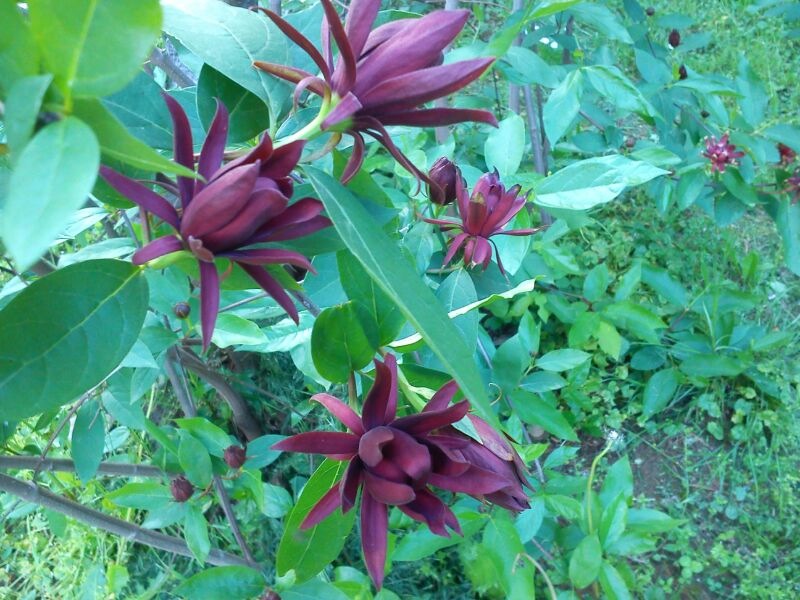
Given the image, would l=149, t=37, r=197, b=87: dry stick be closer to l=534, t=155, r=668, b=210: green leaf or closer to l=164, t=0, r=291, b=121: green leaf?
l=164, t=0, r=291, b=121: green leaf

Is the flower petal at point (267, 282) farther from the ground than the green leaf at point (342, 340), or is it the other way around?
the flower petal at point (267, 282)

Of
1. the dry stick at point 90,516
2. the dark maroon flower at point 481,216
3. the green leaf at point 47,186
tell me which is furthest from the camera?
the dry stick at point 90,516

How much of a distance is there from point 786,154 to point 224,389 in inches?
59.7

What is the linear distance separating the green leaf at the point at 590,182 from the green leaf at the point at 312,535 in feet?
1.57

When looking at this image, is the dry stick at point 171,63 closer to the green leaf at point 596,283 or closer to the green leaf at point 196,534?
the green leaf at point 196,534

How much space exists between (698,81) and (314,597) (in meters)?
1.32

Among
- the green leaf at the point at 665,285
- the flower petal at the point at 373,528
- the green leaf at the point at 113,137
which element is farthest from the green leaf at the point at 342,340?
the green leaf at the point at 665,285

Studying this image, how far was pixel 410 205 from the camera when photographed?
3.29 feet

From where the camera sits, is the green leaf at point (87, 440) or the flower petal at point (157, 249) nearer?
the flower petal at point (157, 249)

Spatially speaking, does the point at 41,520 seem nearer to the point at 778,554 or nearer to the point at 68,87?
the point at 68,87

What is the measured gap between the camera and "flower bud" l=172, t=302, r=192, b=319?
87 centimetres

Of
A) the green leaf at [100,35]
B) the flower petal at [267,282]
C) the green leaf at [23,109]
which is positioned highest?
the green leaf at [100,35]

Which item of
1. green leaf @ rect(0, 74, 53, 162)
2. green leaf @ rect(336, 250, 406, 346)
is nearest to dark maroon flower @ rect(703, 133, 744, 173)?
green leaf @ rect(336, 250, 406, 346)

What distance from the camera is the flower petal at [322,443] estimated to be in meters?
0.49
